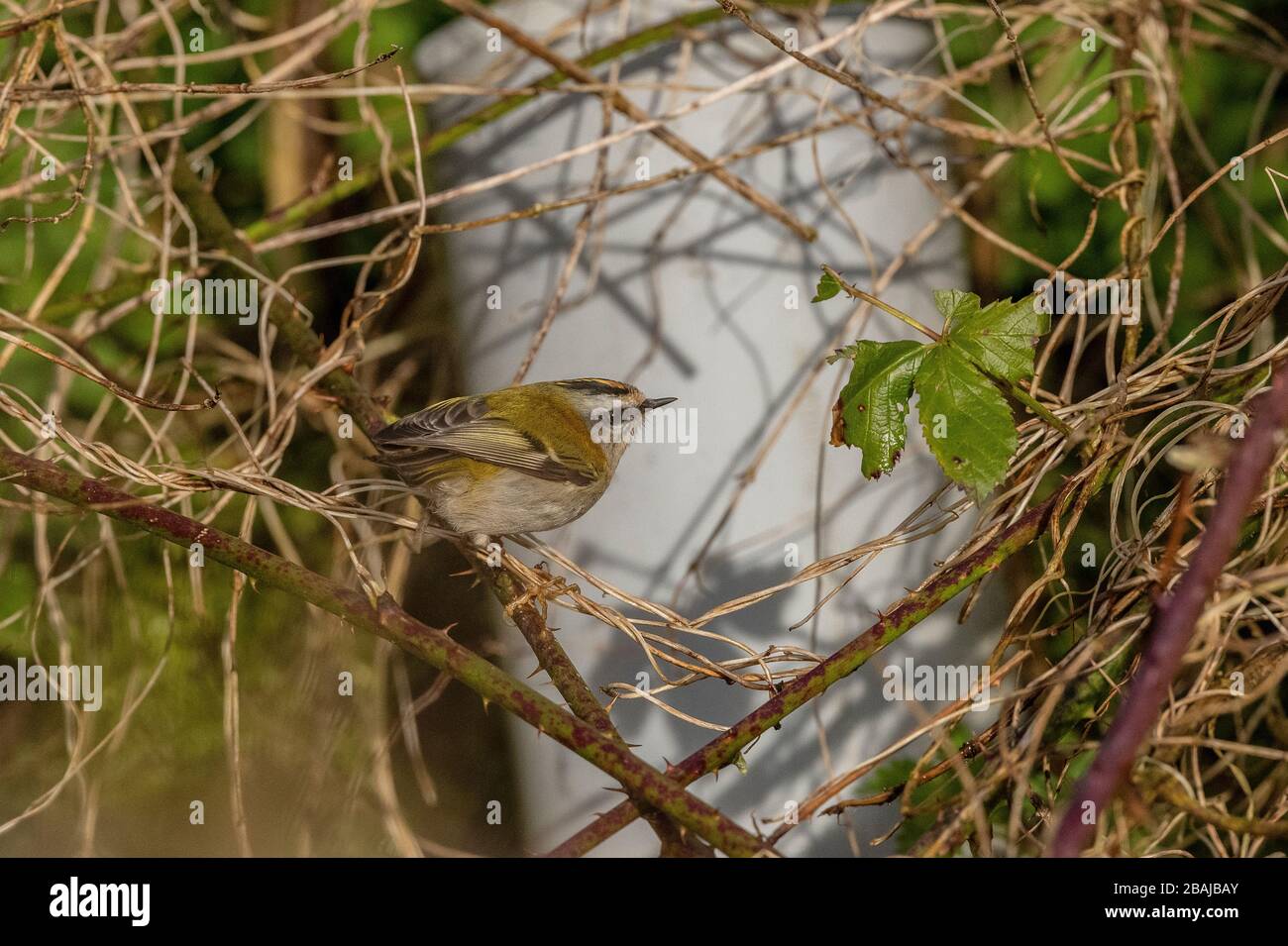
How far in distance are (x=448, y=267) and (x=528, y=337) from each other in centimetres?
27

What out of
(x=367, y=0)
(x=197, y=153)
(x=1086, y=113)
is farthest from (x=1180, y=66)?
(x=197, y=153)

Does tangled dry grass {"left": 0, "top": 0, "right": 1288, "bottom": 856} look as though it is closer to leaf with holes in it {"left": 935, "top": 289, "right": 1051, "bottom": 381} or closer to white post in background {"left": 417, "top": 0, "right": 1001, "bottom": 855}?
white post in background {"left": 417, "top": 0, "right": 1001, "bottom": 855}

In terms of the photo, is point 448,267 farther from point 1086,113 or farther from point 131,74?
point 1086,113

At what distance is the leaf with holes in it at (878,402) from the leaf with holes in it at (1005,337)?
2.6 inches

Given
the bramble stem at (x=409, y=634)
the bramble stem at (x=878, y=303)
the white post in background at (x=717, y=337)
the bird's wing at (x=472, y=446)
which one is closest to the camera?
the bramble stem at (x=409, y=634)

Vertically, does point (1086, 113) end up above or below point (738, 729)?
above

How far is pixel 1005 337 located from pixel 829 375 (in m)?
0.55

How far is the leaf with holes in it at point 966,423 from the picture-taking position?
118cm

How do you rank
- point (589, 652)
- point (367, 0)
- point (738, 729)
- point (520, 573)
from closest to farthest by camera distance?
point (738, 729) → point (520, 573) → point (589, 652) → point (367, 0)

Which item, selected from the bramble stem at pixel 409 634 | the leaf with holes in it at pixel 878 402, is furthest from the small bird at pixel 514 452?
the leaf with holes in it at pixel 878 402

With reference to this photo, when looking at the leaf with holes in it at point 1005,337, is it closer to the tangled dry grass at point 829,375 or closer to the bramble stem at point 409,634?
the tangled dry grass at point 829,375

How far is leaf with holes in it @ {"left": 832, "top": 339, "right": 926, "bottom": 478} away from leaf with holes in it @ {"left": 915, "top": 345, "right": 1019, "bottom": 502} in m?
0.03

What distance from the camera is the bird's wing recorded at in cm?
159

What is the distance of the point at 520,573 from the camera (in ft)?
5.21
